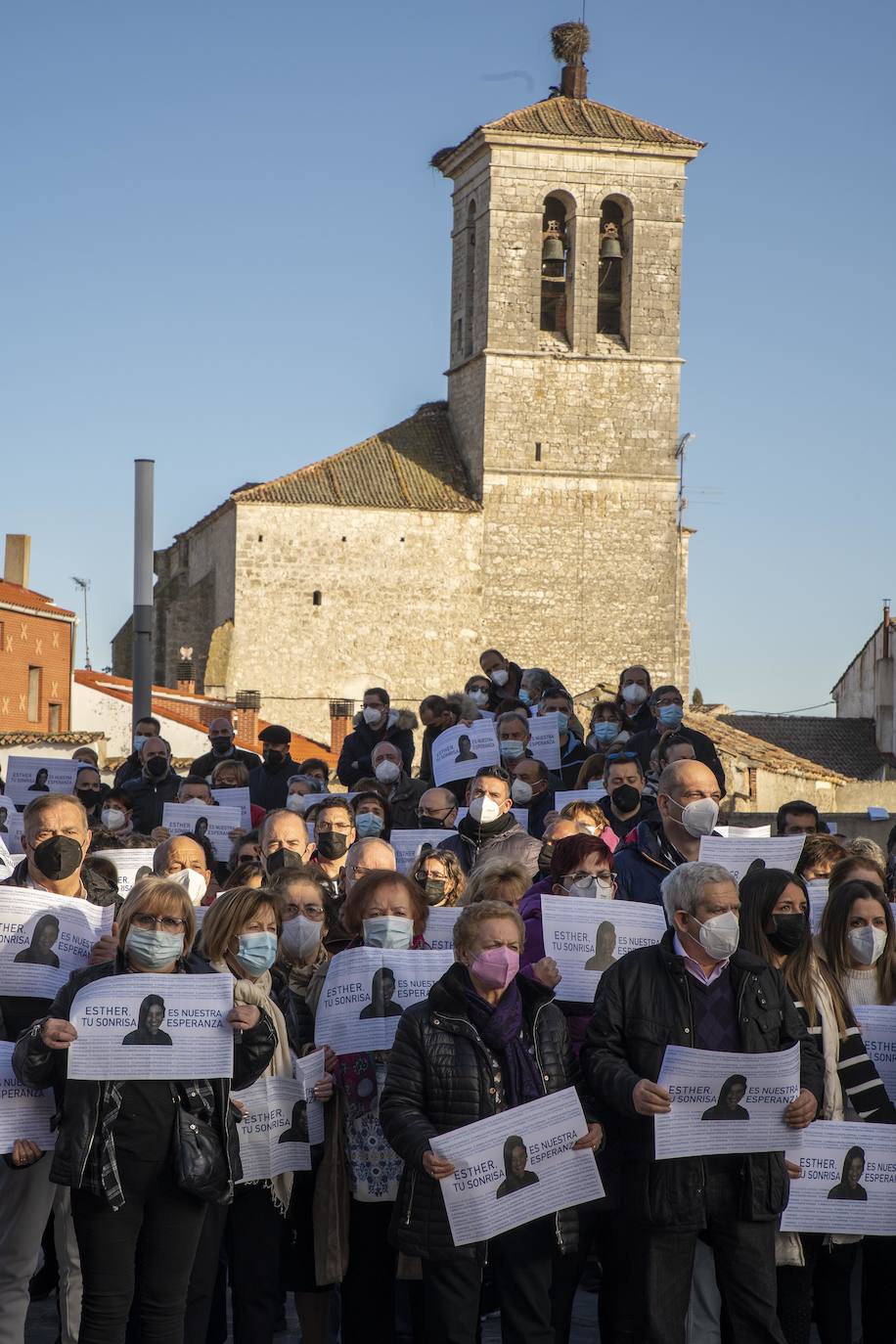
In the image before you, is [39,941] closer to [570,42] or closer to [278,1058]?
[278,1058]

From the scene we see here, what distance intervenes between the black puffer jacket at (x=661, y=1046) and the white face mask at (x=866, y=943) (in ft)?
2.43

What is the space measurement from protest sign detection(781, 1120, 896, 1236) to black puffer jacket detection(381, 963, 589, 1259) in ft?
3.36

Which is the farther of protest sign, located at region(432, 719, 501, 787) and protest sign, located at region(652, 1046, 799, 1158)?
protest sign, located at region(432, 719, 501, 787)

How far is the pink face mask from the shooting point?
6.38 metres

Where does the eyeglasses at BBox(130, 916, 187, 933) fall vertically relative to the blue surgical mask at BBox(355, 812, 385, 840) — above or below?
below

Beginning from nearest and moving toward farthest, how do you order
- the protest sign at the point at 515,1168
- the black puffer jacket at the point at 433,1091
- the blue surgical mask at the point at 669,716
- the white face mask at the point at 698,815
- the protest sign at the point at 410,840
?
the protest sign at the point at 515,1168 → the black puffer jacket at the point at 433,1091 → the white face mask at the point at 698,815 → the protest sign at the point at 410,840 → the blue surgical mask at the point at 669,716

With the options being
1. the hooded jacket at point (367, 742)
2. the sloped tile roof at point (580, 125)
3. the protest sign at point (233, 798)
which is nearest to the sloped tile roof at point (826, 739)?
the sloped tile roof at point (580, 125)

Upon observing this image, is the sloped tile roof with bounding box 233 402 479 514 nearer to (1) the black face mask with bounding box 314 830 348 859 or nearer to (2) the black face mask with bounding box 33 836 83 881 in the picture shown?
(1) the black face mask with bounding box 314 830 348 859

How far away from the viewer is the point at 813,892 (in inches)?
330

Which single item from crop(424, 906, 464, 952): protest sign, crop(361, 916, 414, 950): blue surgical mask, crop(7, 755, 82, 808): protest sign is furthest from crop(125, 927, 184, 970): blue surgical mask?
crop(7, 755, 82, 808): protest sign

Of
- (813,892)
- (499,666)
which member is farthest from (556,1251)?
(499,666)

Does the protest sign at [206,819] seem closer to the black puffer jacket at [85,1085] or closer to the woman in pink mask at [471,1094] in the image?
the black puffer jacket at [85,1085]

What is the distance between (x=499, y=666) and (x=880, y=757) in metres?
37.7

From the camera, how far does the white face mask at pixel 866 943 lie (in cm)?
718
